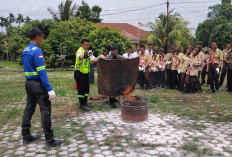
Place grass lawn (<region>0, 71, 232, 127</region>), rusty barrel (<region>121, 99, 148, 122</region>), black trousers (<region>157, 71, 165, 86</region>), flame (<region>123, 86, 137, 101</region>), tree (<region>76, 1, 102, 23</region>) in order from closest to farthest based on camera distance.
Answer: rusty barrel (<region>121, 99, 148, 122</region>) < flame (<region>123, 86, 137, 101</region>) < grass lawn (<region>0, 71, 232, 127</region>) < black trousers (<region>157, 71, 165, 86</region>) < tree (<region>76, 1, 102, 23</region>)

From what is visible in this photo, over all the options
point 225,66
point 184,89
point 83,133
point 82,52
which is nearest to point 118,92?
point 82,52

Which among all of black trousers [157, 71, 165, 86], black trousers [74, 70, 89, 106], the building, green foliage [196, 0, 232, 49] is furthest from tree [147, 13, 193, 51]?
black trousers [74, 70, 89, 106]

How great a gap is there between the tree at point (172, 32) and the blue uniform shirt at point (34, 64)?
2414 centimetres

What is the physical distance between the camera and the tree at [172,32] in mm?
27078

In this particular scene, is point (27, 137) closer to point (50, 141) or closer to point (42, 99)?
point (50, 141)

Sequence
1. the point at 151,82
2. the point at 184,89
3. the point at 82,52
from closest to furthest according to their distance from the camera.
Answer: the point at 82,52 → the point at 184,89 → the point at 151,82

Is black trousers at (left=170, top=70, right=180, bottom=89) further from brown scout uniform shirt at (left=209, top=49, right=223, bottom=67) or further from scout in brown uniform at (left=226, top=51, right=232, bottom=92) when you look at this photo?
scout in brown uniform at (left=226, top=51, right=232, bottom=92)

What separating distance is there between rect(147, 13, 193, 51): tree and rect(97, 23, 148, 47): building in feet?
6.95

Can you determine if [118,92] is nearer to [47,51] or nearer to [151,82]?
[151,82]

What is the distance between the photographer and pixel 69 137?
4.48 meters

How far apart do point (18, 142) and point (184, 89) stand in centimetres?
719

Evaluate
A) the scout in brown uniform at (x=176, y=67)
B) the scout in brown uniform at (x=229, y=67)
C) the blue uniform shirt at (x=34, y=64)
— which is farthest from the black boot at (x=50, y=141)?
the scout in brown uniform at (x=229, y=67)

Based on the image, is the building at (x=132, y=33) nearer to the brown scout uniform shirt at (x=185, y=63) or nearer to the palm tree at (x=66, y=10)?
the palm tree at (x=66, y=10)

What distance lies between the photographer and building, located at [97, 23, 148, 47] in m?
33.2
